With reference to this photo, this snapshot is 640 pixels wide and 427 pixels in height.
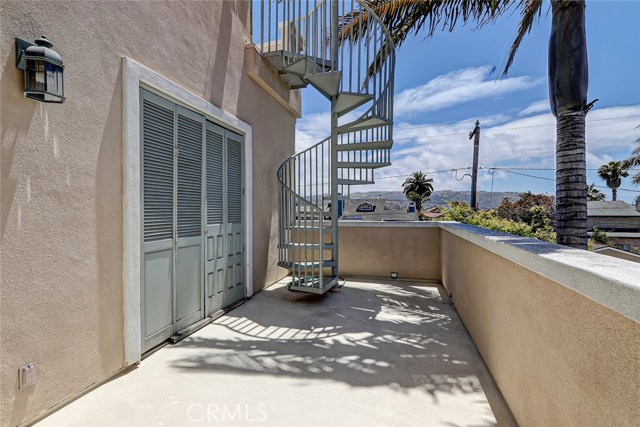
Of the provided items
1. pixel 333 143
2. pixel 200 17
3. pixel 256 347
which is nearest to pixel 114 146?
pixel 200 17

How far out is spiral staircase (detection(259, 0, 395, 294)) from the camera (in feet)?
13.2

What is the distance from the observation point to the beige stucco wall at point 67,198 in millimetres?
1534

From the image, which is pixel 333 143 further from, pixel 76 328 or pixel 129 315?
pixel 76 328

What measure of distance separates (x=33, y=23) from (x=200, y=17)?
1694 mm

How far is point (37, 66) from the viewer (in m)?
1.56

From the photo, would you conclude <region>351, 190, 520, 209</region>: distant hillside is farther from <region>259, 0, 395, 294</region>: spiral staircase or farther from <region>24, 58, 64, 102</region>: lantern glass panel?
<region>24, 58, 64, 102</region>: lantern glass panel

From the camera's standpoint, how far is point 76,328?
185 centimetres

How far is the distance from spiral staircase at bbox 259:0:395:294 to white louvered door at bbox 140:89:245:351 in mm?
897

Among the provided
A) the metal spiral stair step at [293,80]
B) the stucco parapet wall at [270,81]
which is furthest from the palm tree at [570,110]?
the stucco parapet wall at [270,81]

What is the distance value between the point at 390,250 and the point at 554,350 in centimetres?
406

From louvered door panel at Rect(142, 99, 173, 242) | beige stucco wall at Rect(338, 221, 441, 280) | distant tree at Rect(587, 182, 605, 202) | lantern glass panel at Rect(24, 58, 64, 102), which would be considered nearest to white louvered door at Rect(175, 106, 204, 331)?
louvered door panel at Rect(142, 99, 173, 242)

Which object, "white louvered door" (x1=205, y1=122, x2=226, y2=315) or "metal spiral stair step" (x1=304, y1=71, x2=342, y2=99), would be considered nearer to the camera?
"white louvered door" (x1=205, y1=122, x2=226, y2=315)

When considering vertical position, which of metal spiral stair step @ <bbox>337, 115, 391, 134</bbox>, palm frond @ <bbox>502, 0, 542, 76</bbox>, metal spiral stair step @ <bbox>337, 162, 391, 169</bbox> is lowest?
metal spiral stair step @ <bbox>337, 162, 391, 169</bbox>

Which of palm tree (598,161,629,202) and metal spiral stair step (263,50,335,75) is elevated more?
palm tree (598,161,629,202)
